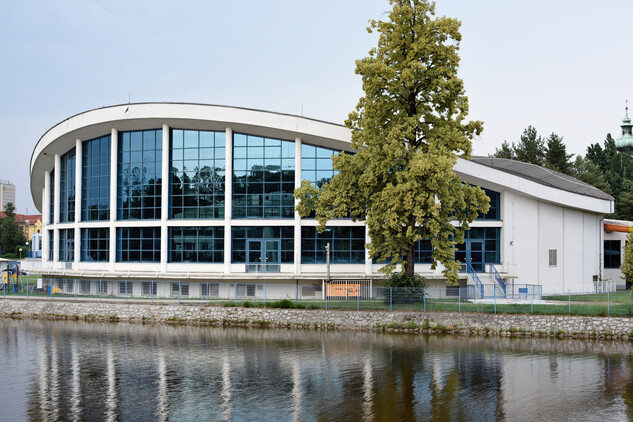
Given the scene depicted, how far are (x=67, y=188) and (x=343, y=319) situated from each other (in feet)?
93.9

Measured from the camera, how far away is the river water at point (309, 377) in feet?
55.8

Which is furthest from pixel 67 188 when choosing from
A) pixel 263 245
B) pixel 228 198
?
pixel 263 245

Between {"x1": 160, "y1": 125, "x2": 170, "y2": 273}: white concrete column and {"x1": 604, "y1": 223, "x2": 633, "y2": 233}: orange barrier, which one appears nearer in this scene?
{"x1": 160, "y1": 125, "x2": 170, "y2": 273}: white concrete column

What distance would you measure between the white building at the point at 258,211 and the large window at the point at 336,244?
7 cm

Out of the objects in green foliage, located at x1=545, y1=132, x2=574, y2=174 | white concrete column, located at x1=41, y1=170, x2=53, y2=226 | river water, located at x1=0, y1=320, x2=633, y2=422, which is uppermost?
green foliage, located at x1=545, y1=132, x2=574, y2=174

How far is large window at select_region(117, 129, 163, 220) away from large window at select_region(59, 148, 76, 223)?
601cm

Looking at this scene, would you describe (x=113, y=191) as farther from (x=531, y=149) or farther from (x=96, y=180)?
(x=531, y=149)

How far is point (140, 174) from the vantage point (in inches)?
1796

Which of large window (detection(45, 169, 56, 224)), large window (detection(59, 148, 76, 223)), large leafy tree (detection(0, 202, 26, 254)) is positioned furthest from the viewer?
large leafy tree (detection(0, 202, 26, 254))

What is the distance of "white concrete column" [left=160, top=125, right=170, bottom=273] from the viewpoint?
44.1 m

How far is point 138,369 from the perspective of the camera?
22.7 metres

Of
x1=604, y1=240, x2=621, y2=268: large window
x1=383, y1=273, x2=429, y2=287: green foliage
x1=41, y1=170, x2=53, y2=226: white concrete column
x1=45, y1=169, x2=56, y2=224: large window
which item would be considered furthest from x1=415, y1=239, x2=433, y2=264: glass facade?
x1=45, y1=169, x2=56, y2=224: large window

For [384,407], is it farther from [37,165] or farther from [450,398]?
[37,165]

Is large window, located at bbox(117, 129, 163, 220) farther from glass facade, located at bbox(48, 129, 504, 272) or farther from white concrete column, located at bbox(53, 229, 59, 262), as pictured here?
white concrete column, located at bbox(53, 229, 59, 262)
